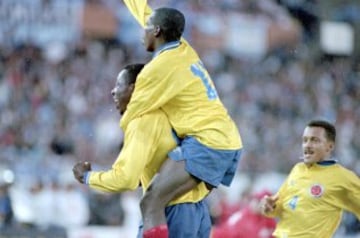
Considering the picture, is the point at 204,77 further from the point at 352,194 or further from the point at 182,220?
the point at 352,194

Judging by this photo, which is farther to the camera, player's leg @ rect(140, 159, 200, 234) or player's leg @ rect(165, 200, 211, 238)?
player's leg @ rect(165, 200, 211, 238)

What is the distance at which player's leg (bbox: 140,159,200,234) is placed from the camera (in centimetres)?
676

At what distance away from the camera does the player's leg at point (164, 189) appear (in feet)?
22.2

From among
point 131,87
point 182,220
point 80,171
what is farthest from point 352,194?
point 80,171

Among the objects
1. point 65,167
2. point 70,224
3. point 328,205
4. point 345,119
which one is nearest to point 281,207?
point 328,205

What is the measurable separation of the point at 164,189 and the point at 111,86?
1065cm

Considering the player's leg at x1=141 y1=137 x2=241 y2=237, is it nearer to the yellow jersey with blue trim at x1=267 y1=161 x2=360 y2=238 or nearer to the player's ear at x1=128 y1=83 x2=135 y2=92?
the player's ear at x1=128 y1=83 x2=135 y2=92

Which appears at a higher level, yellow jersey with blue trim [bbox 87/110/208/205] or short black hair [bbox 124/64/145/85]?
short black hair [bbox 124/64/145/85]

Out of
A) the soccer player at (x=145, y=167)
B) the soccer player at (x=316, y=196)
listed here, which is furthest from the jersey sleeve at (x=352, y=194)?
the soccer player at (x=145, y=167)

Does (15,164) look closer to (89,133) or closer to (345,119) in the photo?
(89,133)

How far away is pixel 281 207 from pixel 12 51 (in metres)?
10.4

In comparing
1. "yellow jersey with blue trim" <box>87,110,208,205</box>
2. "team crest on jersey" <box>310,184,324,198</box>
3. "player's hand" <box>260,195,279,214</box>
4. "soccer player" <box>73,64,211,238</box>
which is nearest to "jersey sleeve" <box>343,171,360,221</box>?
"team crest on jersey" <box>310,184,324,198</box>

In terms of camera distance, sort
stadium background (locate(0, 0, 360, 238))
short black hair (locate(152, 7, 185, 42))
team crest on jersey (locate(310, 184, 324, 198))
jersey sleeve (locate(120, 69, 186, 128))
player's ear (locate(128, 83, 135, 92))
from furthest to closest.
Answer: stadium background (locate(0, 0, 360, 238)), team crest on jersey (locate(310, 184, 324, 198)), player's ear (locate(128, 83, 135, 92)), short black hair (locate(152, 7, 185, 42)), jersey sleeve (locate(120, 69, 186, 128))

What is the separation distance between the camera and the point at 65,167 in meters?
15.1
